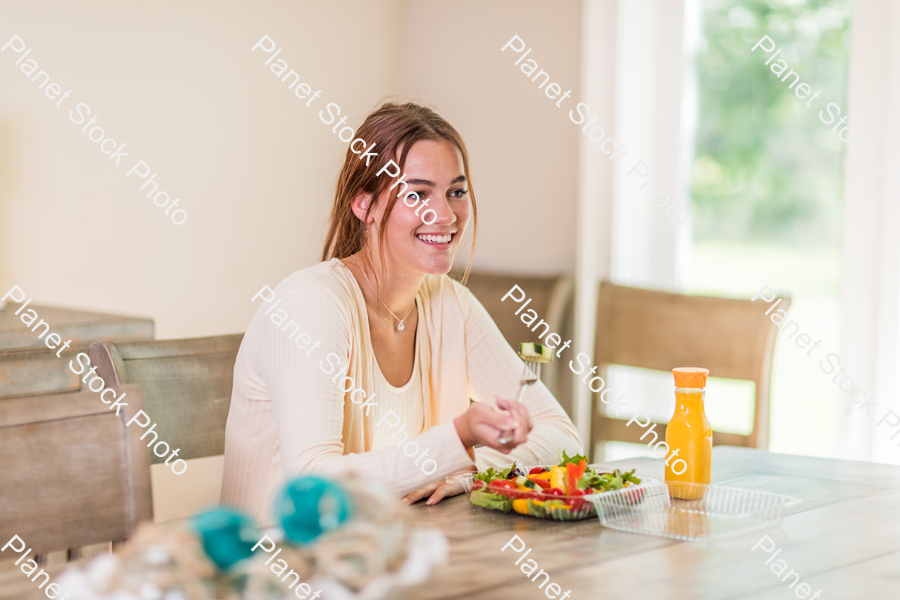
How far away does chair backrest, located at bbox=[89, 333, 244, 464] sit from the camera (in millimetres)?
1475

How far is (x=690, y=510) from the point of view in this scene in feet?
4.14

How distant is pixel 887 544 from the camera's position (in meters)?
1.14

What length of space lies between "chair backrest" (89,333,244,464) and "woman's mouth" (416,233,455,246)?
0.38m

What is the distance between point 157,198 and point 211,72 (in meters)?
0.45

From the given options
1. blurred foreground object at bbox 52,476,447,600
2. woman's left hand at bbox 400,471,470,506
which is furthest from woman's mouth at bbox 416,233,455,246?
blurred foreground object at bbox 52,476,447,600

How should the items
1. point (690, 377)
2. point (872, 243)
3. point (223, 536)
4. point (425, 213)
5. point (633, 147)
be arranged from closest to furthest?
1. point (223, 536)
2. point (690, 377)
3. point (425, 213)
4. point (872, 243)
5. point (633, 147)

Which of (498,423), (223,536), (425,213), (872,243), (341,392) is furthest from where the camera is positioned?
(872,243)

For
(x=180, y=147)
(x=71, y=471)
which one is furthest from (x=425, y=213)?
(x=180, y=147)

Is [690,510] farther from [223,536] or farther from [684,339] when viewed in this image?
[684,339]

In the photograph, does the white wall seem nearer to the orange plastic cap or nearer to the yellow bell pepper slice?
the yellow bell pepper slice

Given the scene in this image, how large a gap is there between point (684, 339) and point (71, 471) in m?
1.60

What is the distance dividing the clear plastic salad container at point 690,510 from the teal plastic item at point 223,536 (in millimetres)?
572

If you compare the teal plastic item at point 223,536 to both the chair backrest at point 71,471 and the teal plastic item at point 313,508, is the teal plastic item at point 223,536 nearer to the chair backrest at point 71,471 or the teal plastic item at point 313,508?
the teal plastic item at point 313,508

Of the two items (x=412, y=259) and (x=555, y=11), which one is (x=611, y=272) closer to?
(x=555, y=11)
